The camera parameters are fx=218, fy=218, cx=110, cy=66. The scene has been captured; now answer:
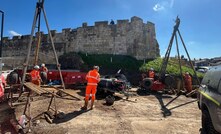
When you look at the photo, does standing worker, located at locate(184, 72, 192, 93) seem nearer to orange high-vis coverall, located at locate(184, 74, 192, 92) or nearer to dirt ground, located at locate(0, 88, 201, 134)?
orange high-vis coverall, located at locate(184, 74, 192, 92)

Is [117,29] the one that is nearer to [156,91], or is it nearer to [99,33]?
[99,33]

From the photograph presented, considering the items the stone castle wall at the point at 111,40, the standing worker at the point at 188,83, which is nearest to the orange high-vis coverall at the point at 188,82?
the standing worker at the point at 188,83

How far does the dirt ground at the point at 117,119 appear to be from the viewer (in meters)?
6.44

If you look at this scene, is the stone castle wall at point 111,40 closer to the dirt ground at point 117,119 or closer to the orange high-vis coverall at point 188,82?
the orange high-vis coverall at point 188,82

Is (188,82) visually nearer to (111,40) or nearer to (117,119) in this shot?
(111,40)

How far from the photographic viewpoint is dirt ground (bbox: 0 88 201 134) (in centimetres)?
644

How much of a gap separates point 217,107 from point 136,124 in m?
3.69

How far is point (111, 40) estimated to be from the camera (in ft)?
65.5

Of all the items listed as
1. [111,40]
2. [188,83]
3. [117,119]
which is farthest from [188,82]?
[117,119]

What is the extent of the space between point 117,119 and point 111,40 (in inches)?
517

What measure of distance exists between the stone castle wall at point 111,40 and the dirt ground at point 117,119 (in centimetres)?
994

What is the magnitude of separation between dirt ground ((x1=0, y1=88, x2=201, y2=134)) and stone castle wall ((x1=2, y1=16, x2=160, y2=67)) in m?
9.94

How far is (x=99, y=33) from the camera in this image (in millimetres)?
20297

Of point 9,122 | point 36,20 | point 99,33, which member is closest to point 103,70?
point 99,33
